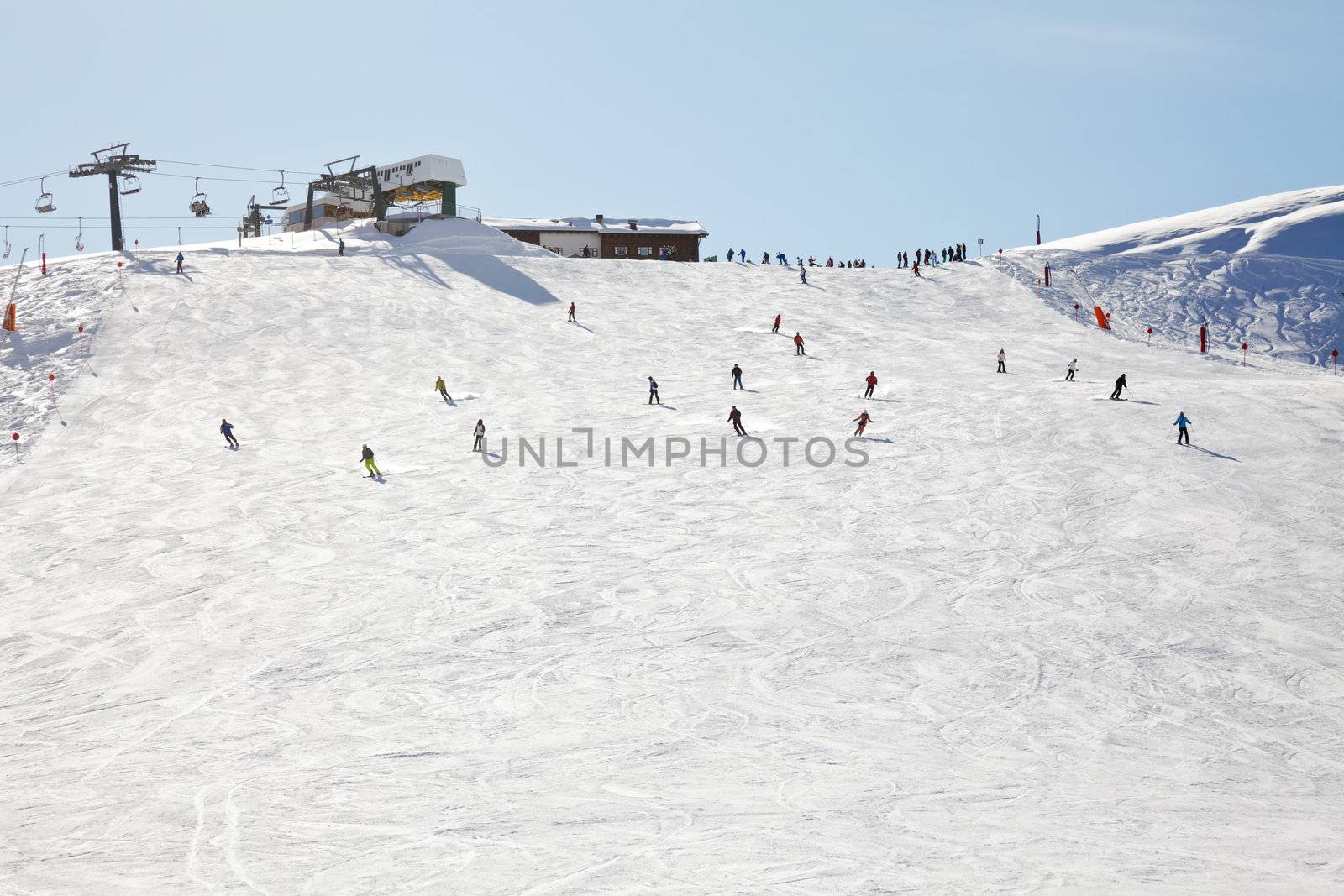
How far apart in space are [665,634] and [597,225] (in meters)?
52.4

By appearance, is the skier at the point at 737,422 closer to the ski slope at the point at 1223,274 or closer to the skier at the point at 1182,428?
the skier at the point at 1182,428

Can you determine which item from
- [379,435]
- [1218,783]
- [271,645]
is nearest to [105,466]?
[379,435]

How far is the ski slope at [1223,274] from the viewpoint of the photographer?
48219 mm

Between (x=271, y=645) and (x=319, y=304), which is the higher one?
(x=319, y=304)

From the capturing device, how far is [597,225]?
68062mm

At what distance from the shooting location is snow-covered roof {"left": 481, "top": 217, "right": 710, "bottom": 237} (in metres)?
66.6

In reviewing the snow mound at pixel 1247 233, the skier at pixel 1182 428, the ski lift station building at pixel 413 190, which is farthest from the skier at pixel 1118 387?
the ski lift station building at pixel 413 190

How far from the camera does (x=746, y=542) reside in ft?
76.2

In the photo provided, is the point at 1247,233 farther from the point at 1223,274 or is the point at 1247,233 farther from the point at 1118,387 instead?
the point at 1118,387

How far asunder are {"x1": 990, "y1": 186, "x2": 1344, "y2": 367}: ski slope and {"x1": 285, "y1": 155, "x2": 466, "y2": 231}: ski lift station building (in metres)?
31.1

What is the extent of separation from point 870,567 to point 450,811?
37.0 ft

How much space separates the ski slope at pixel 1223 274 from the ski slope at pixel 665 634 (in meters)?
10.3

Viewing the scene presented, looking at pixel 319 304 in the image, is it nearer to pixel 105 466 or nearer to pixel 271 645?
pixel 105 466

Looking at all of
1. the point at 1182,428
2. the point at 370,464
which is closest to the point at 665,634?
the point at 370,464
